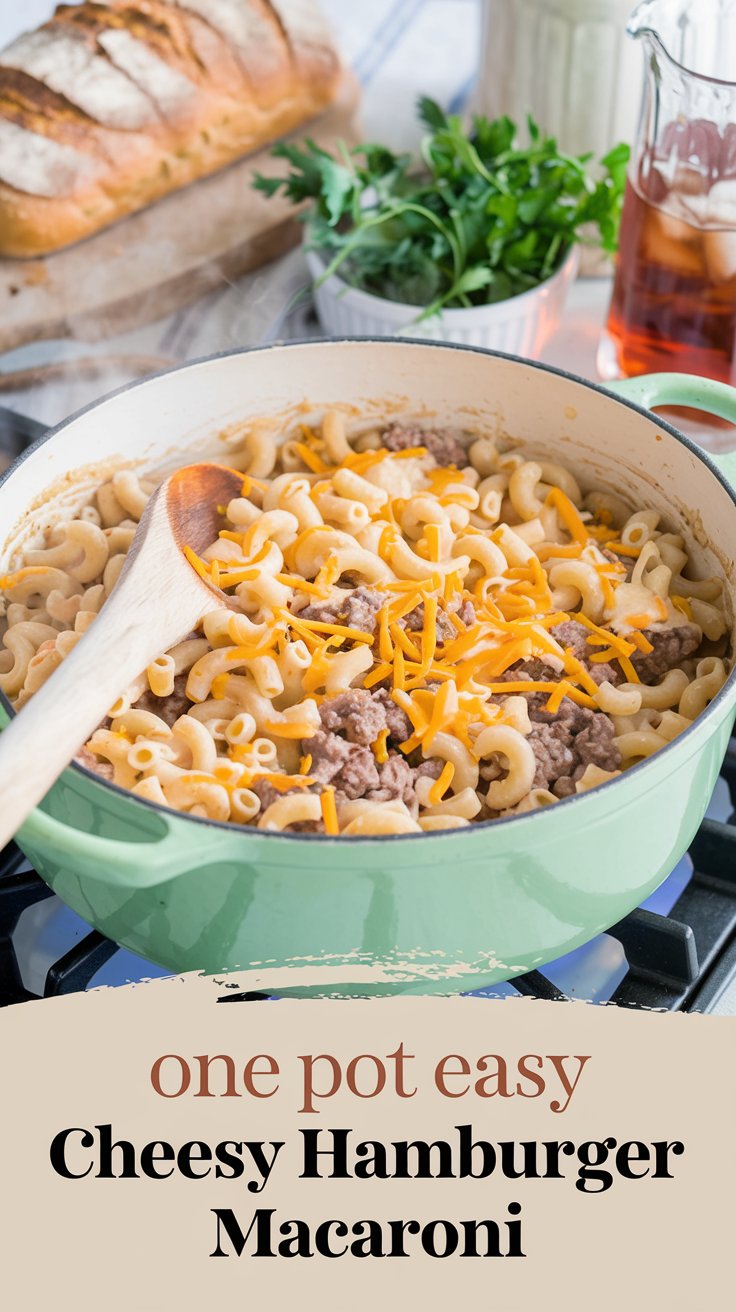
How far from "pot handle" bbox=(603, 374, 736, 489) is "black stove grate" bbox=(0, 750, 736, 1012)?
0.42 meters

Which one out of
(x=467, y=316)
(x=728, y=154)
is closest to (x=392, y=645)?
(x=467, y=316)

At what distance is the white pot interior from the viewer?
119 centimetres

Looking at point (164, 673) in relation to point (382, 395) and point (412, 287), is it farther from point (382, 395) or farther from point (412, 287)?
point (412, 287)

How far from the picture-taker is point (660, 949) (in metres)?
1.05

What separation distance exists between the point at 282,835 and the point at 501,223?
41.0 inches

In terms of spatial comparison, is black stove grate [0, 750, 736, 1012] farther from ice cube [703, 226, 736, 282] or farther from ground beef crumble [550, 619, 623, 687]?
ice cube [703, 226, 736, 282]

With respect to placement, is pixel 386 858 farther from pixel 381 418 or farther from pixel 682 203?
pixel 682 203

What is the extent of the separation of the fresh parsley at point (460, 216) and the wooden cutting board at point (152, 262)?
0.23m

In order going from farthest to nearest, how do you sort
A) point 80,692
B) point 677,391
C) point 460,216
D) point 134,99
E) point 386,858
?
point 134,99
point 460,216
point 677,391
point 80,692
point 386,858

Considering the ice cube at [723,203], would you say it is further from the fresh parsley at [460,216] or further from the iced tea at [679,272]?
the fresh parsley at [460,216]

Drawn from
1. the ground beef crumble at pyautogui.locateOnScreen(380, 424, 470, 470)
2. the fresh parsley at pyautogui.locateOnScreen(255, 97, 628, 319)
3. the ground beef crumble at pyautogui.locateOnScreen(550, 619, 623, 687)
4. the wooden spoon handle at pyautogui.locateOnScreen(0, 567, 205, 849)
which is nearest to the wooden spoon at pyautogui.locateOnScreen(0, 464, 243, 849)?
the wooden spoon handle at pyautogui.locateOnScreen(0, 567, 205, 849)

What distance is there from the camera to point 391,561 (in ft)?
3.94

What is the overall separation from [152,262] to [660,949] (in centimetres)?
129

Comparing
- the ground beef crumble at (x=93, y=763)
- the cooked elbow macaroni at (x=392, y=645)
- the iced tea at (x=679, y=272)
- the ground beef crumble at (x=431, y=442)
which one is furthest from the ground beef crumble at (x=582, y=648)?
the iced tea at (x=679, y=272)
